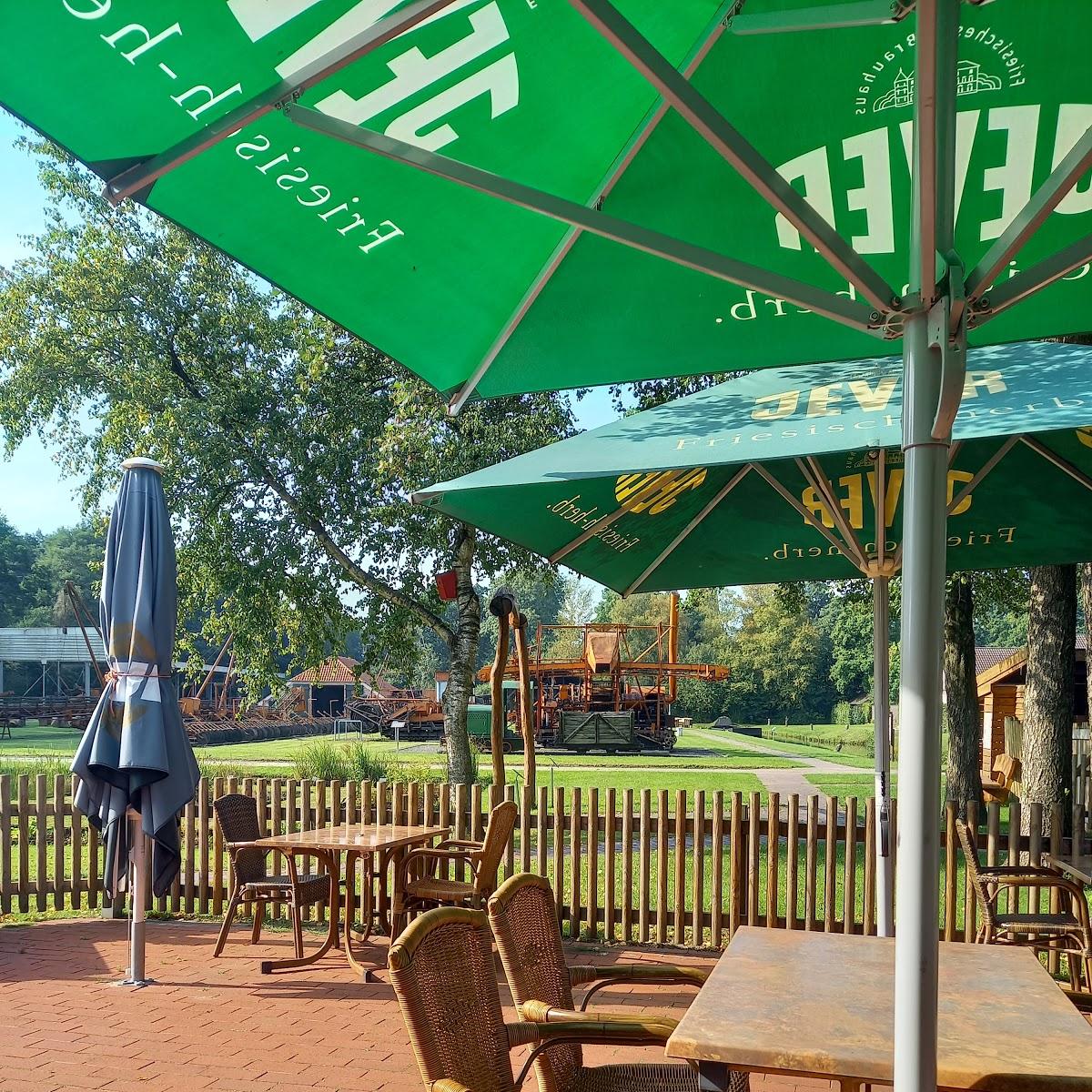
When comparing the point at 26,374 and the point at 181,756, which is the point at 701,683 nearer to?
the point at 26,374

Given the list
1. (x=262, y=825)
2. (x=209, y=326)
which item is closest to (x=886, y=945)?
(x=262, y=825)

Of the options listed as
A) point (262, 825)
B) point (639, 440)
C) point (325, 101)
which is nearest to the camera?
point (325, 101)

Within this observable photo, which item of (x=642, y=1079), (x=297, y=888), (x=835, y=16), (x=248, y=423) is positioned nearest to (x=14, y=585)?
(x=248, y=423)

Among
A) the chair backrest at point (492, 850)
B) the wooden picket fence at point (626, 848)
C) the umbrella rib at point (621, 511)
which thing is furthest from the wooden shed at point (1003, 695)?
the umbrella rib at point (621, 511)

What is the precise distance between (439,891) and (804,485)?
345 cm

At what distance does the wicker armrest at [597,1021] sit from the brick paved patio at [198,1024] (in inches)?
72.7

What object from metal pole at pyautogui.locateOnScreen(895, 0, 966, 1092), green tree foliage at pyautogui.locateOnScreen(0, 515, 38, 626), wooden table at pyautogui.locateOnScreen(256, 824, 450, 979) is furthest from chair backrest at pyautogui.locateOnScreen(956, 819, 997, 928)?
green tree foliage at pyautogui.locateOnScreen(0, 515, 38, 626)

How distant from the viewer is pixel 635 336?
12.2 ft

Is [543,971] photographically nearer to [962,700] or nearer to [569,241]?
[569,241]

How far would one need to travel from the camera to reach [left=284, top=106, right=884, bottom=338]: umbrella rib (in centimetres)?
225

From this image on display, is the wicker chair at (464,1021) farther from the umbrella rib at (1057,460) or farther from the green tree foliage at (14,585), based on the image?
the green tree foliage at (14,585)

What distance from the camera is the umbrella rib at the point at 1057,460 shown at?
471 centimetres

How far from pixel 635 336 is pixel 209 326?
1295 centimetres

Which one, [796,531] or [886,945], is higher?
[796,531]
